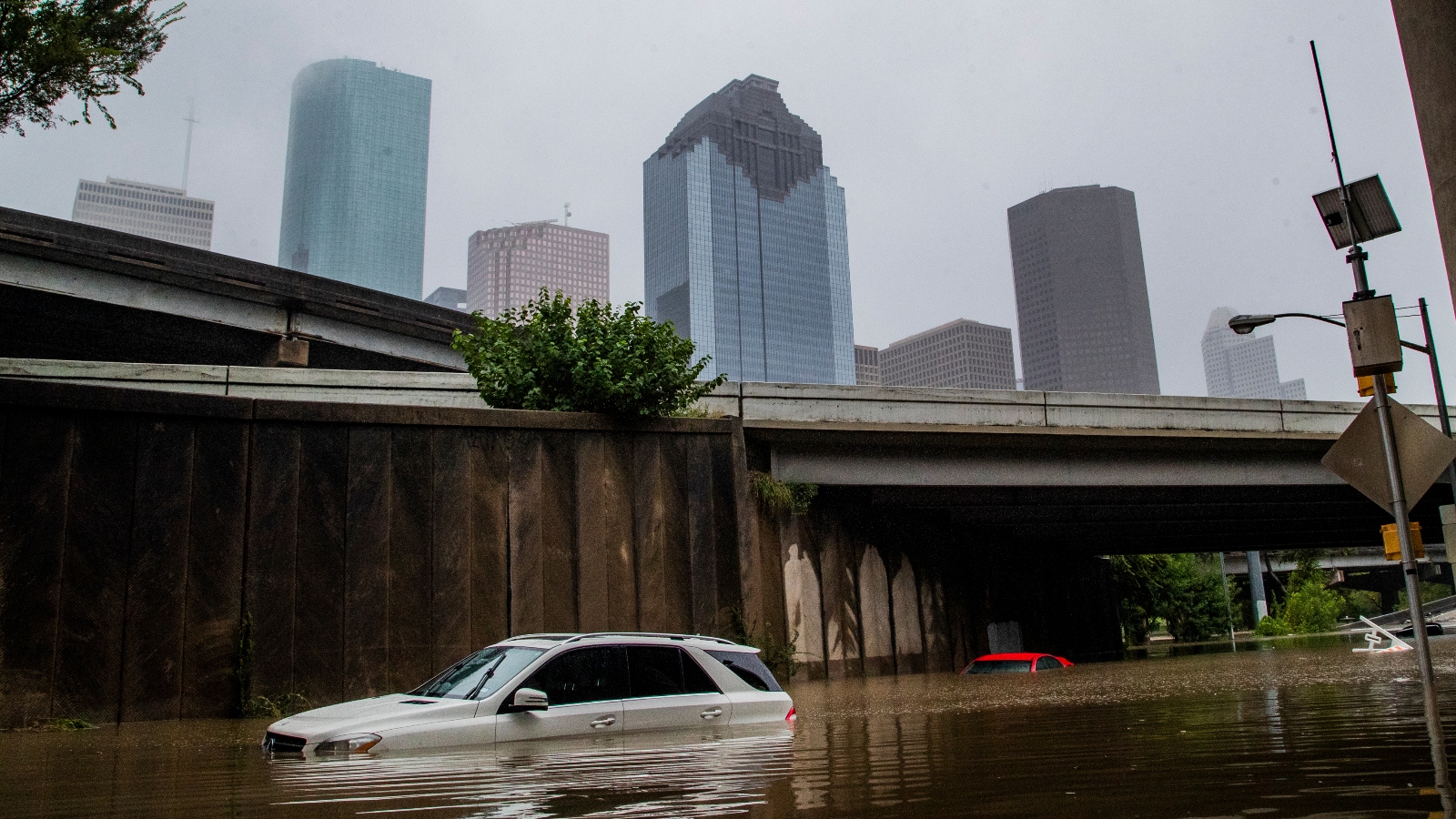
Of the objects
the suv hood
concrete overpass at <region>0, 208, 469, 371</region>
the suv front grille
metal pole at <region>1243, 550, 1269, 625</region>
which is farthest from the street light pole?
metal pole at <region>1243, 550, 1269, 625</region>

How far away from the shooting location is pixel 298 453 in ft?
50.6

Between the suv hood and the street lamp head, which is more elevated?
the street lamp head

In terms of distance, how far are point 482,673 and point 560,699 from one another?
2.24 ft

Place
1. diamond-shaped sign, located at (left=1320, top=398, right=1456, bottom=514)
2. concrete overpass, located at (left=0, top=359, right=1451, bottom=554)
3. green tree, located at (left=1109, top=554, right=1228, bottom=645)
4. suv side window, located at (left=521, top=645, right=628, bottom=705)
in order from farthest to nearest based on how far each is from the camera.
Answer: green tree, located at (left=1109, top=554, right=1228, bottom=645), concrete overpass, located at (left=0, top=359, right=1451, bottom=554), diamond-shaped sign, located at (left=1320, top=398, right=1456, bottom=514), suv side window, located at (left=521, top=645, right=628, bottom=705)

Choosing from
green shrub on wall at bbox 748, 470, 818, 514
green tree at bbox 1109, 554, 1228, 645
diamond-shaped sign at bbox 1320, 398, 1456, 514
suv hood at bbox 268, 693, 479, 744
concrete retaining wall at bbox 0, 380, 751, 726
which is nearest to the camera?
suv hood at bbox 268, 693, 479, 744

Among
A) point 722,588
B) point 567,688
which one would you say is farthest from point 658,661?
A: point 722,588

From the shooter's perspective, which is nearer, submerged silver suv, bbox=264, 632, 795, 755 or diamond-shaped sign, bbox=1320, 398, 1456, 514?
submerged silver suv, bbox=264, 632, 795, 755

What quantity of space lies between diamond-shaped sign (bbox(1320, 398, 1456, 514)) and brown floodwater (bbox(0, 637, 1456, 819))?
1.80 metres

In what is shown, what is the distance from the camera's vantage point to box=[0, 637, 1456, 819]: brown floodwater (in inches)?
190

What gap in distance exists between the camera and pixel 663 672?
29.7ft

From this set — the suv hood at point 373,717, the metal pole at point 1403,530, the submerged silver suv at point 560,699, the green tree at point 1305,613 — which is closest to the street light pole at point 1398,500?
the metal pole at point 1403,530

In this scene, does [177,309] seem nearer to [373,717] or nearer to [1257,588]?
[373,717]

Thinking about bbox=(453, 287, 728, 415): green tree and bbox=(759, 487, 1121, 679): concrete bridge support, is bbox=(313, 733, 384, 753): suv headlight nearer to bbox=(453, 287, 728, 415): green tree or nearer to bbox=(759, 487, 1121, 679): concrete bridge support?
bbox=(453, 287, 728, 415): green tree

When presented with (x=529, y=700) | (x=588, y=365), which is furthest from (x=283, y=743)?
(x=588, y=365)
